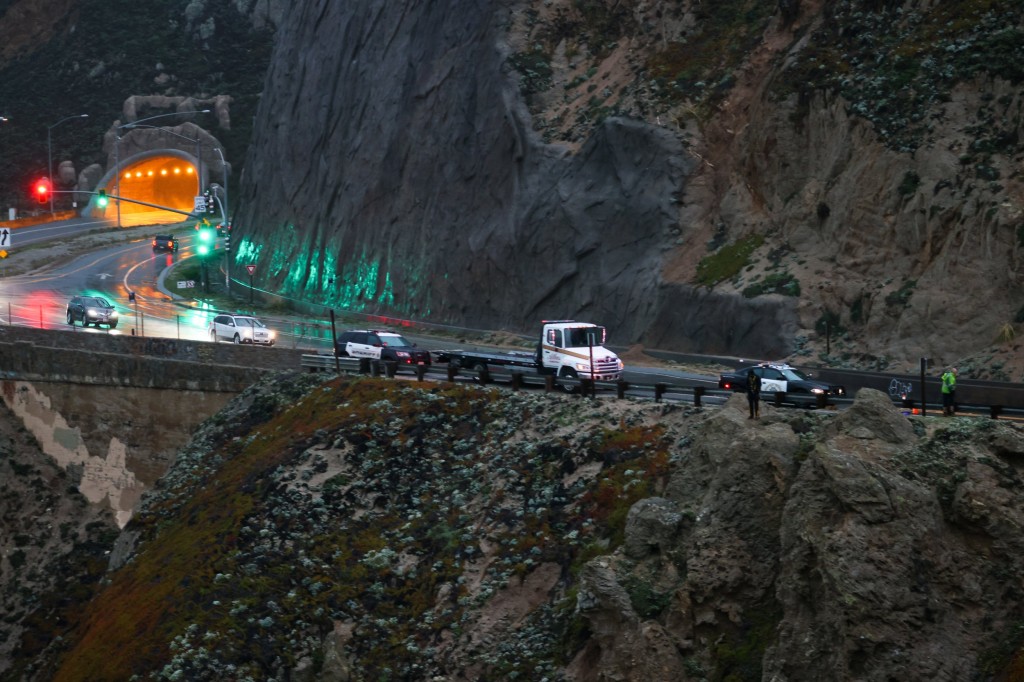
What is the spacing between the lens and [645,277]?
50188mm

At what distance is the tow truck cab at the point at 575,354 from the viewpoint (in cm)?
3734

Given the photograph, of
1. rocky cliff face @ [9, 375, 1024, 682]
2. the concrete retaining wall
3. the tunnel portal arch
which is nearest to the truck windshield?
rocky cliff face @ [9, 375, 1024, 682]

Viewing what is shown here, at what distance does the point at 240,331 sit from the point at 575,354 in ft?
63.9

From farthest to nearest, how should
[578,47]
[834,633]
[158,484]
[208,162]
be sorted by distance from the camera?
[208,162] → [578,47] → [158,484] → [834,633]

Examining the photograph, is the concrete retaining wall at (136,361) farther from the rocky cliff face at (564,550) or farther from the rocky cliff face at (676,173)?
the rocky cliff face at (676,173)

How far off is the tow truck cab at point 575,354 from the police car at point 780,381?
12.7ft

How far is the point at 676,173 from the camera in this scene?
2025 inches

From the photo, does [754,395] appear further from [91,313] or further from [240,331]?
[91,313]

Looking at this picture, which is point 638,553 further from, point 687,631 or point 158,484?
point 158,484

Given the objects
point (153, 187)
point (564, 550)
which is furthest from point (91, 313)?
point (153, 187)

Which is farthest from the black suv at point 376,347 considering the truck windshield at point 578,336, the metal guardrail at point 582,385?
the truck windshield at point 578,336

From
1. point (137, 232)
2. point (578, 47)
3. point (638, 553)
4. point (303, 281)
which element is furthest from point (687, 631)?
point (137, 232)

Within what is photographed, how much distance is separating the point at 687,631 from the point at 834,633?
10.8 ft

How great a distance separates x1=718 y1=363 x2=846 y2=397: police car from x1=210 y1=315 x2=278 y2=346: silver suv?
930 inches
